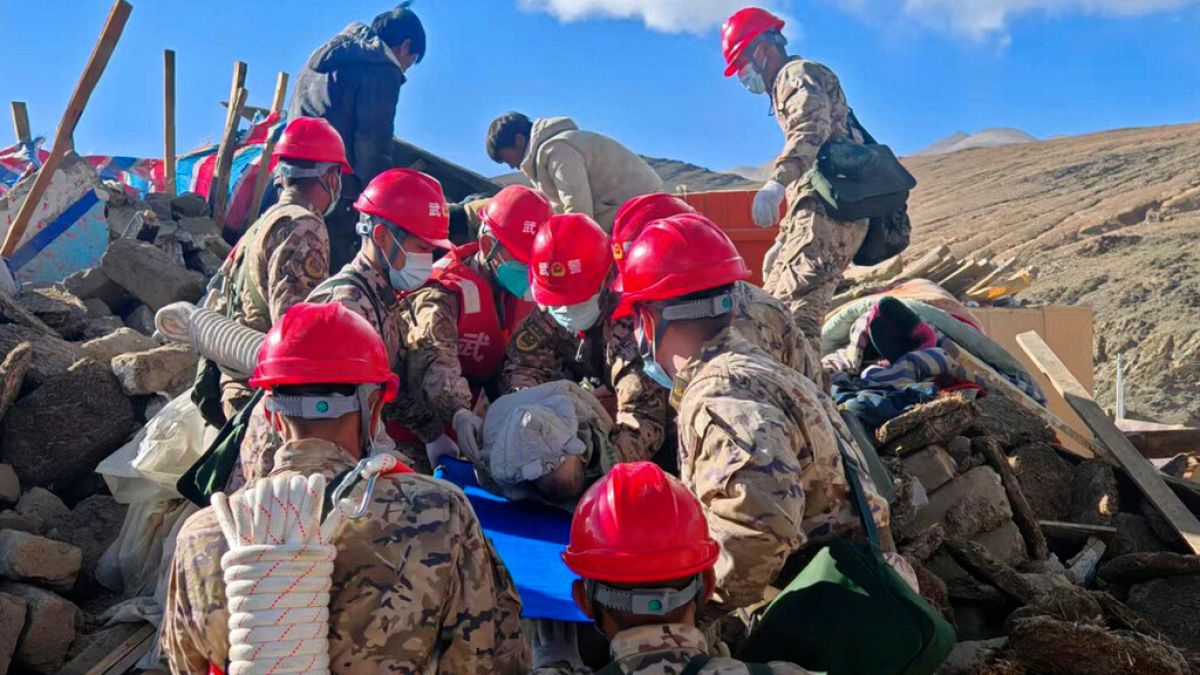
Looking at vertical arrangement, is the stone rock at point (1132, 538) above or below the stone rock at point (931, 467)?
below

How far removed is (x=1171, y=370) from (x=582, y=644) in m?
17.1

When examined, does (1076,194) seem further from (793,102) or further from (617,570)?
(617,570)

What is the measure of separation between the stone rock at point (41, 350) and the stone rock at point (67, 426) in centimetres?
16

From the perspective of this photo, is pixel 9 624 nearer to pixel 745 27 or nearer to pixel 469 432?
pixel 469 432

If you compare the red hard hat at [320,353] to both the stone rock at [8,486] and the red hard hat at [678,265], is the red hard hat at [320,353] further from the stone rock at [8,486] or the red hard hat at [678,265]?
the stone rock at [8,486]

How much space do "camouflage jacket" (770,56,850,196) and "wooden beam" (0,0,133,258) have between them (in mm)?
4332

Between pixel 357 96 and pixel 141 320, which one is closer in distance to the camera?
pixel 357 96

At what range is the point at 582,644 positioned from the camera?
3.05m

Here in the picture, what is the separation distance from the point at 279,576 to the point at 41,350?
446 cm

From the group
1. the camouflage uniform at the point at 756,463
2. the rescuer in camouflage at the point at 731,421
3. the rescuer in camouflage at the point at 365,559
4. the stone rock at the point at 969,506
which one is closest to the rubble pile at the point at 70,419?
the rescuer in camouflage at the point at 365,559

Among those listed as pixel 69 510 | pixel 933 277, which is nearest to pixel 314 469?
pixel 69 510

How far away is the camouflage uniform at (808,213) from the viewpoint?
5.76 meters

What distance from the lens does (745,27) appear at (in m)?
6.05

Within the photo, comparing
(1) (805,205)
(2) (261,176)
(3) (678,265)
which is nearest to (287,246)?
(3) (678,265)
